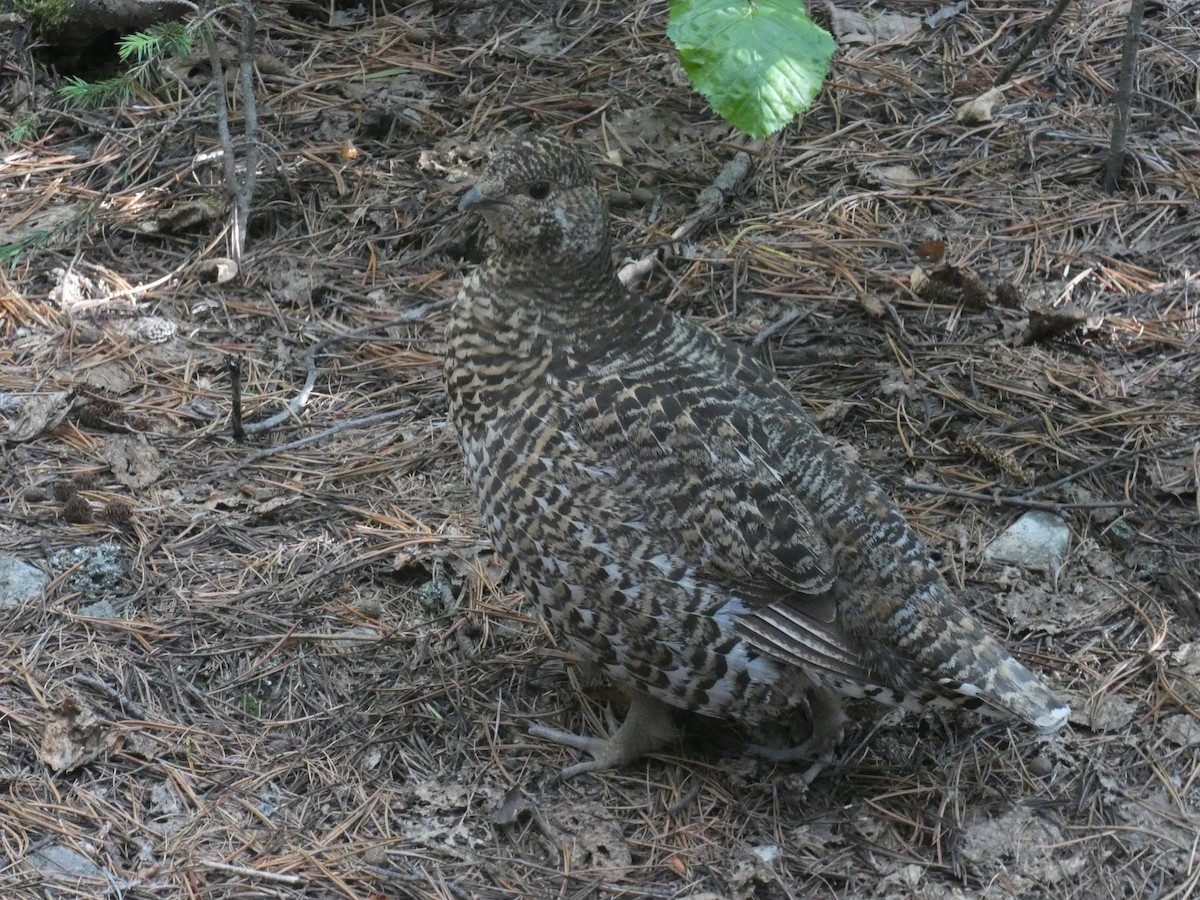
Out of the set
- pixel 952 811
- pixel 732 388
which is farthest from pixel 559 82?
pixel 952 811

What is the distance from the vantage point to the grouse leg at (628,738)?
4.30m

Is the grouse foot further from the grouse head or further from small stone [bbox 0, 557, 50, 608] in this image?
small stone [bbox 0, 557, 50, 608]

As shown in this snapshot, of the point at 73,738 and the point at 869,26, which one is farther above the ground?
the point at 869,26

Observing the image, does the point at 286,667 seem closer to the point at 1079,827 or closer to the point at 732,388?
the point at 732,388

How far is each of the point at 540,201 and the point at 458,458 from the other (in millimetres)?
1495

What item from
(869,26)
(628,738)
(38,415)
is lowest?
(628,738)

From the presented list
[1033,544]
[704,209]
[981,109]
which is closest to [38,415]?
[704,209]

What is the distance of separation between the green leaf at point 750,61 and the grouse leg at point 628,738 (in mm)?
2421

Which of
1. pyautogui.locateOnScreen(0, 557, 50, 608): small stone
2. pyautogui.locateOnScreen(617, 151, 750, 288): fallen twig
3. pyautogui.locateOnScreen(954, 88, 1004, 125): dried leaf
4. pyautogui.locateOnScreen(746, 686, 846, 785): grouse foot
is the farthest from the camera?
pyautogui.locateOnScreen(954, 88, 1004, 125): dried leaf

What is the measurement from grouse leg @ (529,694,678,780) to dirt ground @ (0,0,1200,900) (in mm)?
61

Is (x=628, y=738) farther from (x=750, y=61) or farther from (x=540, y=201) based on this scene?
(x=750, y=61)

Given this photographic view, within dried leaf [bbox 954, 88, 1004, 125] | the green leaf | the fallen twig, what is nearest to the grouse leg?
the fallen twig

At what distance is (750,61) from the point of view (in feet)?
17.1

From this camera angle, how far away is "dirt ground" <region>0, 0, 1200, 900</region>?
3990 mm
